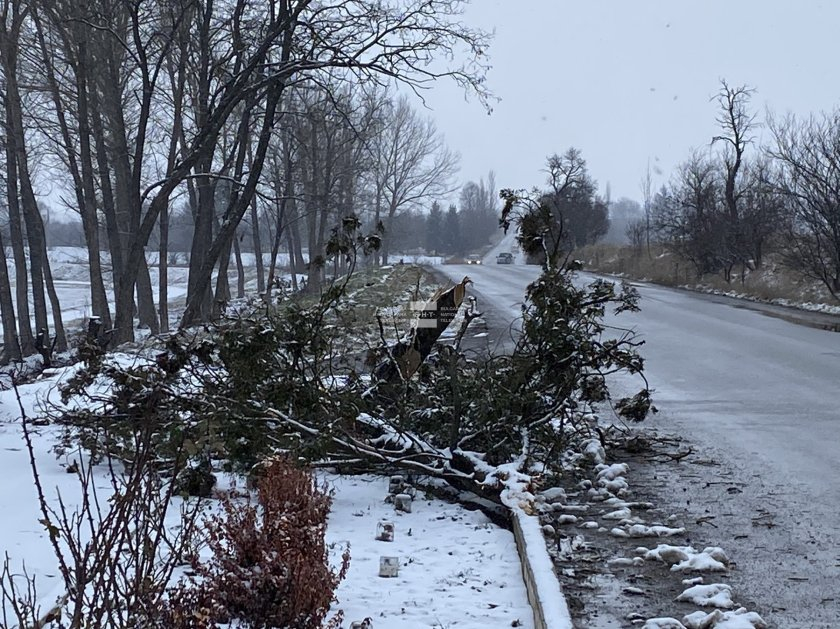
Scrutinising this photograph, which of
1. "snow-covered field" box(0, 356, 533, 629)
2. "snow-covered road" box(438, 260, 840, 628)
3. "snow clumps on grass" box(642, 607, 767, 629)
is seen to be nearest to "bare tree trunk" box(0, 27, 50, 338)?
"snow-covered field" box(0, 356, 533, 629)

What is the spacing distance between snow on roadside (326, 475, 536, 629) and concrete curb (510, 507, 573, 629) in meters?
0.12

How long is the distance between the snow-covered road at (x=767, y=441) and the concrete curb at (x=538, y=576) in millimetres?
988

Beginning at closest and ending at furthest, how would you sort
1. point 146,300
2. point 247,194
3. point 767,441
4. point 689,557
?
point 689,557, point 767,441, point 247,194, point 146,300

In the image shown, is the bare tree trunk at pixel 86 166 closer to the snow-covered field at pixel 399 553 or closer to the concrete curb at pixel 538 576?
the snow-covered field at pixel 399 553

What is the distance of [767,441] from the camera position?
260 inches

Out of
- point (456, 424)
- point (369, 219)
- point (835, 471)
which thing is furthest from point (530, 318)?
point (369, 219)

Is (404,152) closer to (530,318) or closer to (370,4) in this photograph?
(370,4)

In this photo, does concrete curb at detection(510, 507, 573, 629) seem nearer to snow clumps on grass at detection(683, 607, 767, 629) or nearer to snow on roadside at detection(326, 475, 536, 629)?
snow on roadside at detection(326, 475, 536, 629)

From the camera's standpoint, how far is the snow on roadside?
3793 mm

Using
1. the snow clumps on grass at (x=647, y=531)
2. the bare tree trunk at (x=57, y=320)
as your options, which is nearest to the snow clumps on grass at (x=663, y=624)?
the snow clumps on grass at (x=647, y=531)

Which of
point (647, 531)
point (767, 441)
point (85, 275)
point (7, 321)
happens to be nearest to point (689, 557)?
point (647, 531)

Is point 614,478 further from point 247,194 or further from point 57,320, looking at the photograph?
point 57,320

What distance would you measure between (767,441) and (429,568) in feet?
11.9

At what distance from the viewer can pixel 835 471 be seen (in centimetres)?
568
